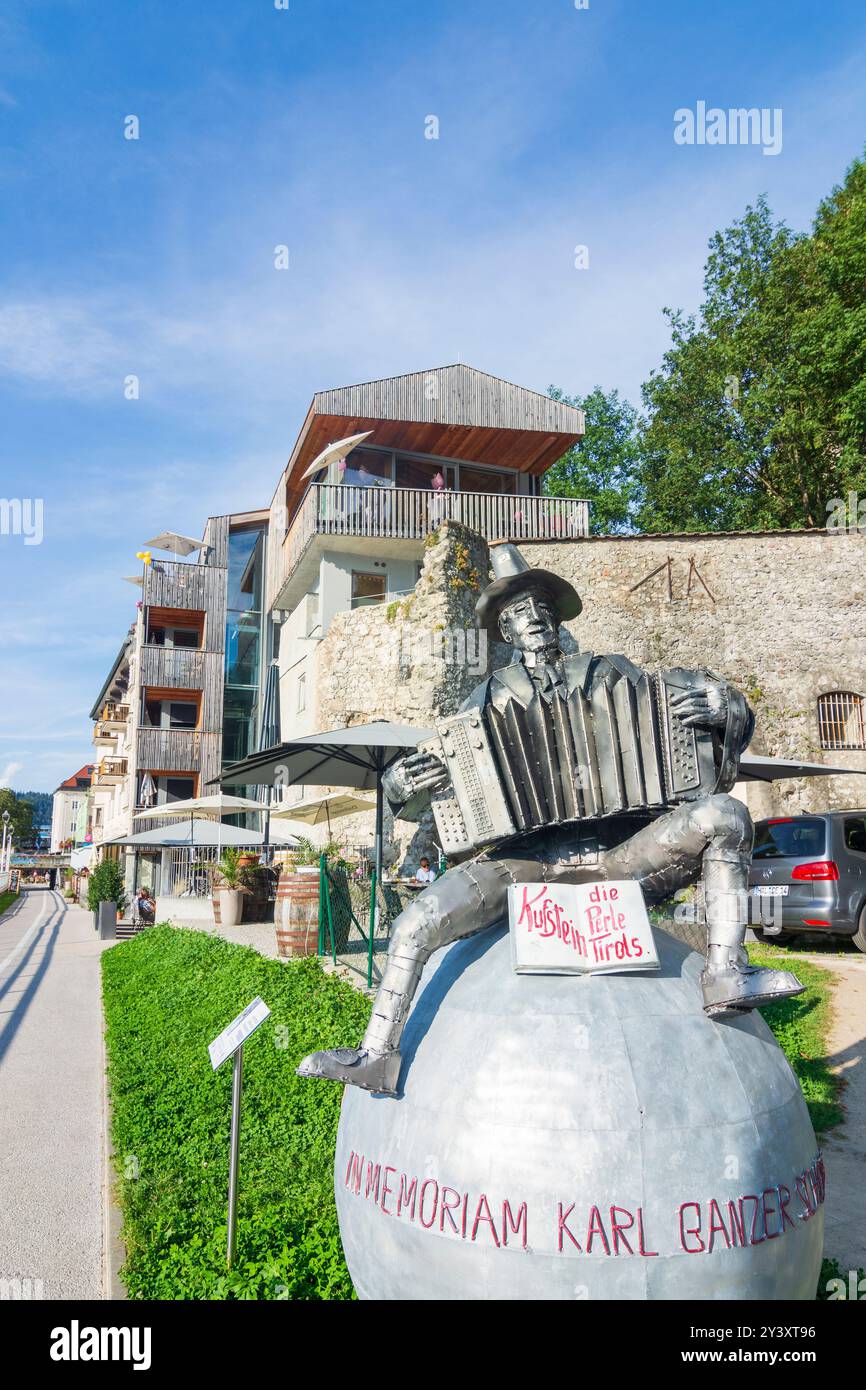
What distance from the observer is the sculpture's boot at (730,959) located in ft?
10.7

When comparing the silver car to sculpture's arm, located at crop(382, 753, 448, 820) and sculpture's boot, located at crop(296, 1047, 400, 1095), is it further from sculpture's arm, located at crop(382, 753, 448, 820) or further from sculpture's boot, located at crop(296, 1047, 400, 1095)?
sculpture's boot, located at crop(296, 1047, 400, 1095)

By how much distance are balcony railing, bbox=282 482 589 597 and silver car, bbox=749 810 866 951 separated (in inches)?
506

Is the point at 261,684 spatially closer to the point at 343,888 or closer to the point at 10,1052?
the point at 343,888

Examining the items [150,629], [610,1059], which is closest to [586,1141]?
[610,1059]

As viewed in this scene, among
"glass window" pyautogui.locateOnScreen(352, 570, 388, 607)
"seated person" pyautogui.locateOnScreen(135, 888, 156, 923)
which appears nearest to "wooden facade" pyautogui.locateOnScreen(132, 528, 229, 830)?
"seated person" pyautogui.locateOnScreen(135, 888, 156, 923)

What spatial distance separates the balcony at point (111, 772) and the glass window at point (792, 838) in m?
36.9

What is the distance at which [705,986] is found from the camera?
3383 mm

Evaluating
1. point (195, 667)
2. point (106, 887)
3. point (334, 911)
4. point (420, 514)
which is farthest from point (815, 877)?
point (195, 667)

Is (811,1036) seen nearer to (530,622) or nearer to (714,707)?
(714,707)

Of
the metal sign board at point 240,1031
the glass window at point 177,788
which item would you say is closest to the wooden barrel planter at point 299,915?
the metal sign board at point 240,1031

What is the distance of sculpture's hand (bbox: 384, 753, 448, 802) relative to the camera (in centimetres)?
397

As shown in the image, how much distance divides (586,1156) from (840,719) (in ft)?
71.8

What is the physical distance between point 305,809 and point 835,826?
9.58 metres
